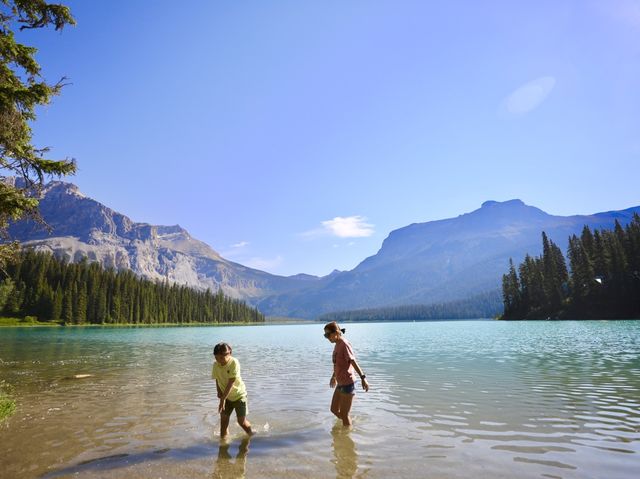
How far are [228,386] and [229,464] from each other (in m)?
2.12

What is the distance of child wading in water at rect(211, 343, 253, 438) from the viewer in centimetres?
1073

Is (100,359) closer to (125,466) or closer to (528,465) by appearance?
(125,466)

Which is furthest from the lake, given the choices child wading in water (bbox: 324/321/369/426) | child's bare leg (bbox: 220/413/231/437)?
child wading in water (bbox: 324/321/369/426)

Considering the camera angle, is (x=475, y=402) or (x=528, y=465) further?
(x=475, y=402)

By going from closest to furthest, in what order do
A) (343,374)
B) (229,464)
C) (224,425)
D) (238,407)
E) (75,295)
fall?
1. (229,464)
2. (238,407)
3. (224,425)
4. (343,374)
5. (75,295)

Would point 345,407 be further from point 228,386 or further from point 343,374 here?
point 228,386

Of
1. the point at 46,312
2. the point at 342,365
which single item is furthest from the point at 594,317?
the point at 46,312

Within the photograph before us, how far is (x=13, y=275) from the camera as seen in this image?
145000mm

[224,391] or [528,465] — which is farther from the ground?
[224,391]

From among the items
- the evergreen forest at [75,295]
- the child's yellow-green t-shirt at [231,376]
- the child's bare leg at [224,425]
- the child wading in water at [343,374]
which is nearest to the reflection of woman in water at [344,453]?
the child wading in water at [343,374]

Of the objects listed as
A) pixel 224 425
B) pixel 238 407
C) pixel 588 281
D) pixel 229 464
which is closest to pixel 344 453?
pixel 229 464

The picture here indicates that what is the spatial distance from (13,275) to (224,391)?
571 feet

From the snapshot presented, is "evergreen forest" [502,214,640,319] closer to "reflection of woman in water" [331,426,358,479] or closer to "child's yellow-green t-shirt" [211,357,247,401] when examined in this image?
"reflection of woman in water" [331,426,358,479]

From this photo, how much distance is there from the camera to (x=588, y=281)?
110812 millimetres
